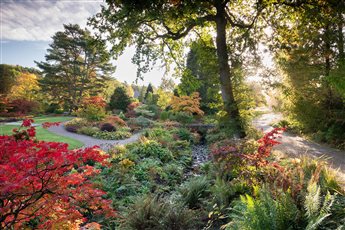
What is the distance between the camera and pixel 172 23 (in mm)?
9828

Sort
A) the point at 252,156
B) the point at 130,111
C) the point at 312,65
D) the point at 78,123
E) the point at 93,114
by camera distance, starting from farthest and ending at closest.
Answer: the point at 130,111, the point at 93,114, the point at 78,123, the point at 312,65, the point at 252,156

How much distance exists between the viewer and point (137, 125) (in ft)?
59.3

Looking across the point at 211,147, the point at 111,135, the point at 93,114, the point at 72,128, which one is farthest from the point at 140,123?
the point at 211,147

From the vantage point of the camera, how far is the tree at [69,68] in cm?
2711

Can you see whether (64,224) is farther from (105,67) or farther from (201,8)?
(105,67)

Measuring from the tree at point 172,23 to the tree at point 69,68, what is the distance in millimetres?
17892

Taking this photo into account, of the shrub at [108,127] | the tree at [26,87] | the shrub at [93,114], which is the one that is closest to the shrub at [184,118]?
the shrub at [108,127]

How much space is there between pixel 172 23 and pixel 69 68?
22.7m

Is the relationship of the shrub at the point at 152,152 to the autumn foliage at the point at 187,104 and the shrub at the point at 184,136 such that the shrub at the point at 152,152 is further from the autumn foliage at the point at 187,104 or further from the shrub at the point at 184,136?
the autumn foliage at the point at 187,104

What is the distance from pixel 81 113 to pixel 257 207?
58.7 ft

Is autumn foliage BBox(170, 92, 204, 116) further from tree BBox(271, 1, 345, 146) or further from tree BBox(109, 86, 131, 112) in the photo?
tree BBox(271, 1, 345, 146)

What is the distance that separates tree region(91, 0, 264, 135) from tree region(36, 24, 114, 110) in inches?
704

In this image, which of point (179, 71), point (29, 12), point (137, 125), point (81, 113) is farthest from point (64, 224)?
point (81, 113)

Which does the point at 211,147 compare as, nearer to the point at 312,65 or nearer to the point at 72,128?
the point at 312,65
